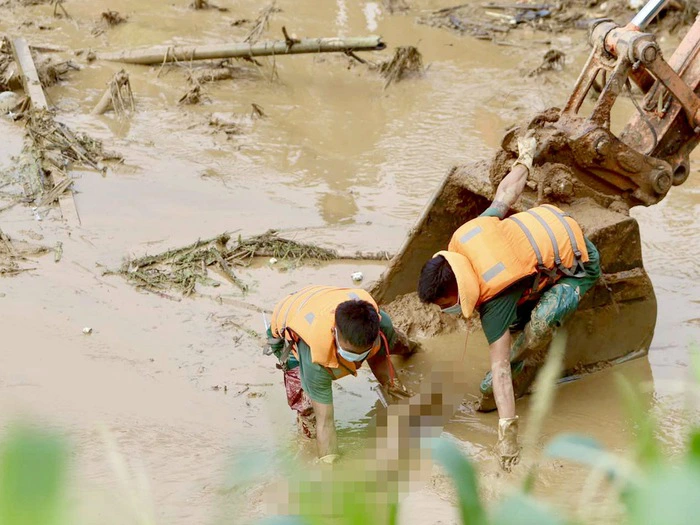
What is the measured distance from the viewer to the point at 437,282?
418 cm

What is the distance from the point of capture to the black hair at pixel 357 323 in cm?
399

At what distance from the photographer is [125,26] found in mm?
11000

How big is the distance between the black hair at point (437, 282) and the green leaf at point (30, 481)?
333 centimetres

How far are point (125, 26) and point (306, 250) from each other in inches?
227

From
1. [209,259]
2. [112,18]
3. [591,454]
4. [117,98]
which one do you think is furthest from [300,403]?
[112,18]

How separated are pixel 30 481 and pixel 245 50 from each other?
916 cm

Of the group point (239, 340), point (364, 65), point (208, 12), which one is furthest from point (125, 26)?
point (239, 340)

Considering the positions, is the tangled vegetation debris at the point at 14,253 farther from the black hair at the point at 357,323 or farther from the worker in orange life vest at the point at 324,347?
the black hair at the point at 357,323

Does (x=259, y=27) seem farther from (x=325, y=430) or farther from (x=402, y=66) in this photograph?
(x=325, y=430)

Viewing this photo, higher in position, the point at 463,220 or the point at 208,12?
the point at 463,220

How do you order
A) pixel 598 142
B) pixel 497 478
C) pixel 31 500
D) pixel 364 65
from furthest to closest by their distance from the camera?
pixel 364 65 < pixel 598 142 < pixel 497 478 < pixel 31 500

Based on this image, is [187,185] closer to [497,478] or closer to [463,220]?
[463,220]

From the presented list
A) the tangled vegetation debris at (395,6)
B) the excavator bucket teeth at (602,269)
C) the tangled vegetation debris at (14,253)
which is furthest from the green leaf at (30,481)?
the tangled vegetation debris at (395,6)

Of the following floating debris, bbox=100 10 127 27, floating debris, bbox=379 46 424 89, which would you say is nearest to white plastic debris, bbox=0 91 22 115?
floating debris, bbox=100 10 127 27
